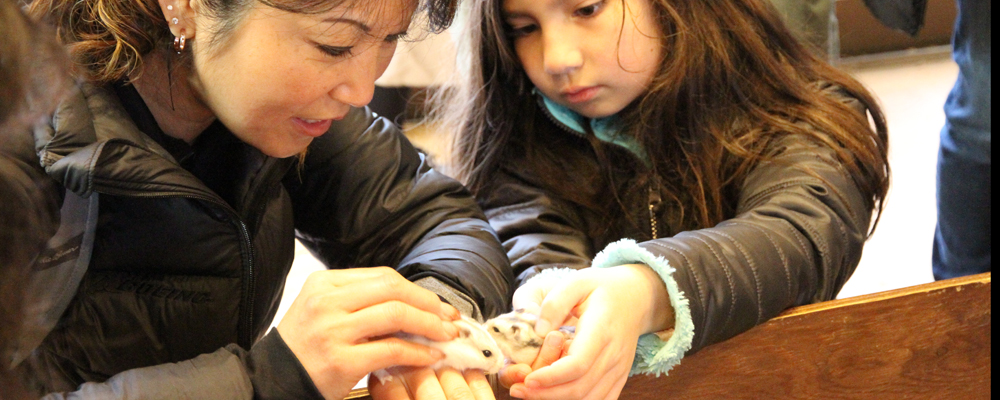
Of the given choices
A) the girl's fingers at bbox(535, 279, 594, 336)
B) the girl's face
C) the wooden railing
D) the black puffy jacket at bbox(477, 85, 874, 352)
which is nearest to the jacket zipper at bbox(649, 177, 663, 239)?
the black puffy jacket at bbox(477, 85, 874, 352)

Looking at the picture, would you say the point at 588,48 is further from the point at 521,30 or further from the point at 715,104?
the point at 715,104

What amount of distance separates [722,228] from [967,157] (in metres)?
0.80

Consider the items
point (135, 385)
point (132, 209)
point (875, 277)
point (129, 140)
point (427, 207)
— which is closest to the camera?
point (135, 385)

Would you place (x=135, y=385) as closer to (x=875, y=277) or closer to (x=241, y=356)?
(x=241, y=356)

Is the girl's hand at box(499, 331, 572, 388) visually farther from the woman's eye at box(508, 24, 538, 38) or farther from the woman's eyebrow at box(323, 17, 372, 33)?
the woman's eye at box(508, 24, 538, 38)

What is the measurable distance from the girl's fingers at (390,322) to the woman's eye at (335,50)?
293 mm

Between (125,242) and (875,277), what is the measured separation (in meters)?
1.82

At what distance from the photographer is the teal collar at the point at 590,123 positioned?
1410 millimetres

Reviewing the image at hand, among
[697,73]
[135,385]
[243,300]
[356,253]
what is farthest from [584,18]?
[135,385]

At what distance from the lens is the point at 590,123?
1.44 m

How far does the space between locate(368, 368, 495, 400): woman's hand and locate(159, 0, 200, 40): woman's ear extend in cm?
45

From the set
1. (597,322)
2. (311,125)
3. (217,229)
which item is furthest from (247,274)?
(597,322)

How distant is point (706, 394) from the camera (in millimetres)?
1024

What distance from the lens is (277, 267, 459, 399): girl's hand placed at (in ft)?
2.61
